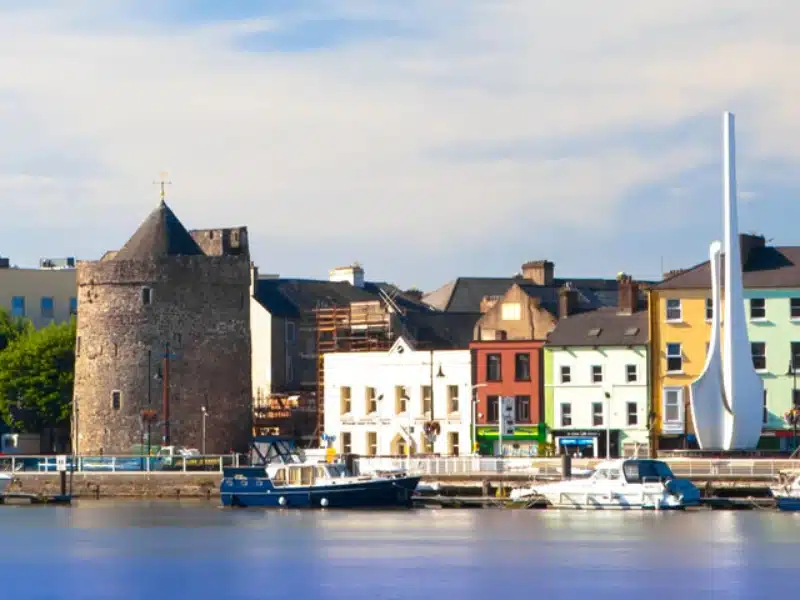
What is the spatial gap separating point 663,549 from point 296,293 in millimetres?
48748

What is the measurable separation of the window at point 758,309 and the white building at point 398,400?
10.9 meters

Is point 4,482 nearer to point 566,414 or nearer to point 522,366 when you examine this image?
point 522,366

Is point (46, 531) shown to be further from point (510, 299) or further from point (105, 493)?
point (510, 299)

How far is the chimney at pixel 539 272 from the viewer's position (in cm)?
9719

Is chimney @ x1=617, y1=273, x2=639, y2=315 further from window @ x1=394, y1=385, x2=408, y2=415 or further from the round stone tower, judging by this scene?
the round stone tower

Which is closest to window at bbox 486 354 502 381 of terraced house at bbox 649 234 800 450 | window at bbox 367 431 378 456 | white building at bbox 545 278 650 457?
white building at bbox 545 278 650 457

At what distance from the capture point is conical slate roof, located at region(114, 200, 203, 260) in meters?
89.2

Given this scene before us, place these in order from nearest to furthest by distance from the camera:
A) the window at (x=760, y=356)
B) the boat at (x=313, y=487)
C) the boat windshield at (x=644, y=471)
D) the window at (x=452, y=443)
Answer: the boat windshield at (x=644, y=471) < the boat at (x=313, y=487) < the window at (x=760, y=356) < the window at (x=452, y=443)

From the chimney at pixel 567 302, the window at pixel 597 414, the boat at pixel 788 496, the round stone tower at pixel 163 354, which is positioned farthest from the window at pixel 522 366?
the boat at pixel 788 496

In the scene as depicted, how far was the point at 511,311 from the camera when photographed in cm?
8706

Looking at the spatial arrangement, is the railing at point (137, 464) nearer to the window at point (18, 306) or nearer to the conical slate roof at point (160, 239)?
the conical slate roof at point (160, 239)

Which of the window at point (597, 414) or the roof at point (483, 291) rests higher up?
the roof at point (483, 291)

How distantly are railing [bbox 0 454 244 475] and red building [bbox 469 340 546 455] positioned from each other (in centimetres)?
853

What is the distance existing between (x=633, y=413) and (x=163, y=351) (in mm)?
17448
